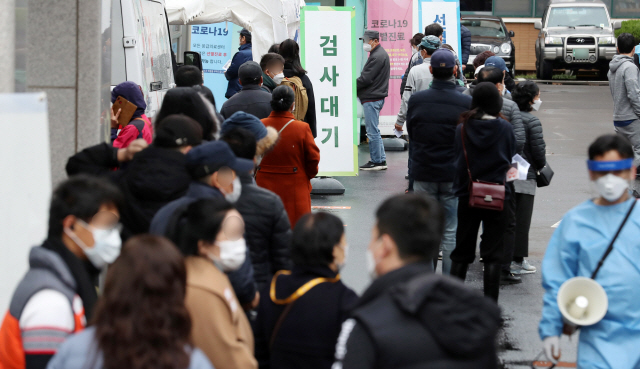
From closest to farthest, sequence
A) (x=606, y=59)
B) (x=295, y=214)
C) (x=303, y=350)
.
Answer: (x=303, y=350)
(x=295, y=214)
(x=606, y=59)

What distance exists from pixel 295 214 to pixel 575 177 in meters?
6.21

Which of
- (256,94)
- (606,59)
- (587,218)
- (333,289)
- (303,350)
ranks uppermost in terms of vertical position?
(606,59)

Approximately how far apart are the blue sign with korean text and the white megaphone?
12.5m

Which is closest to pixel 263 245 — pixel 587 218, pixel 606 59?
pixel 587 218

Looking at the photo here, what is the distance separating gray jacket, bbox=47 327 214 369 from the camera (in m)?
2.02

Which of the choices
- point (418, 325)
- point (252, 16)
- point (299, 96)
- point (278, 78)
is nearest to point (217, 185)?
point (418, 325)

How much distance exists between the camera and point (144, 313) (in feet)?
6.57

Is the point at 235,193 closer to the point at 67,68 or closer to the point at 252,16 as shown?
the point at 67,68

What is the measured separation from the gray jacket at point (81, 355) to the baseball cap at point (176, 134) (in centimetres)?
163

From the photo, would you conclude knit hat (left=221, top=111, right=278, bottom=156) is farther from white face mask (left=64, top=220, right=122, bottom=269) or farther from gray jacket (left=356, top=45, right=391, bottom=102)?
gray jacket (left=356, top=45, right=391, bottom=102)

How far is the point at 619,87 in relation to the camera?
9.84m

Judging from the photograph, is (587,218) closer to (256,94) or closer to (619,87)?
(256,94)

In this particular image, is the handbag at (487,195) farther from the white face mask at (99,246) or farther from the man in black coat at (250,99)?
the white face mask at (99,246)

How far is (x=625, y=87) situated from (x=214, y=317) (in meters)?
8.47
